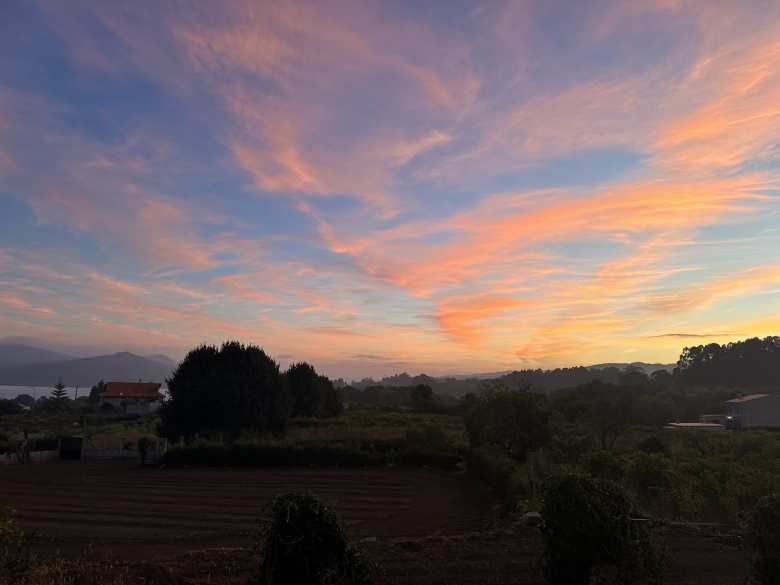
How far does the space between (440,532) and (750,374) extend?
336 ft

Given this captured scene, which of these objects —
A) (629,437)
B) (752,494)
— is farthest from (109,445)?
(752,494)

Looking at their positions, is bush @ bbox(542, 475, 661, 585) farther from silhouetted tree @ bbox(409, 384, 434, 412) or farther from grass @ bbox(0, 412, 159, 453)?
silhouetted tree @ bbox(409, 384, 434, 412)

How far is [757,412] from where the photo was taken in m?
49.2

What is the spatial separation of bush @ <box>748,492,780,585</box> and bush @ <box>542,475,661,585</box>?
125 centimetres

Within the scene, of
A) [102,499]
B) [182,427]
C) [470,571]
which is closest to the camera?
[470,571]

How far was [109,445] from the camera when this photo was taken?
1394 inches

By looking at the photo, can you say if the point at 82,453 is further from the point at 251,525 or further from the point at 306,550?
the point at 306,550

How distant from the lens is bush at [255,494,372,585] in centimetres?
575

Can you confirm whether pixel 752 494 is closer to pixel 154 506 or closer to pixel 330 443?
pixel 154 506

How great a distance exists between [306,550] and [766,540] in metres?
5.05

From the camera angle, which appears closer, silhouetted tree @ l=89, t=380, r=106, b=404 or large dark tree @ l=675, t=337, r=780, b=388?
silhouetted tree @ l=89, t=380, r=106, b=404

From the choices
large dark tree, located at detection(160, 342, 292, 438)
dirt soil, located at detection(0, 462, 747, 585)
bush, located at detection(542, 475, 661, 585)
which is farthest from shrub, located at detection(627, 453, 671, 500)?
large dark tree, located at detection(160, 342, 292, 438)

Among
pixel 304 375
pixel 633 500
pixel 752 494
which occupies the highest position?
pixel 304 375

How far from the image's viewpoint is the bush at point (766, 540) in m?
6.21
